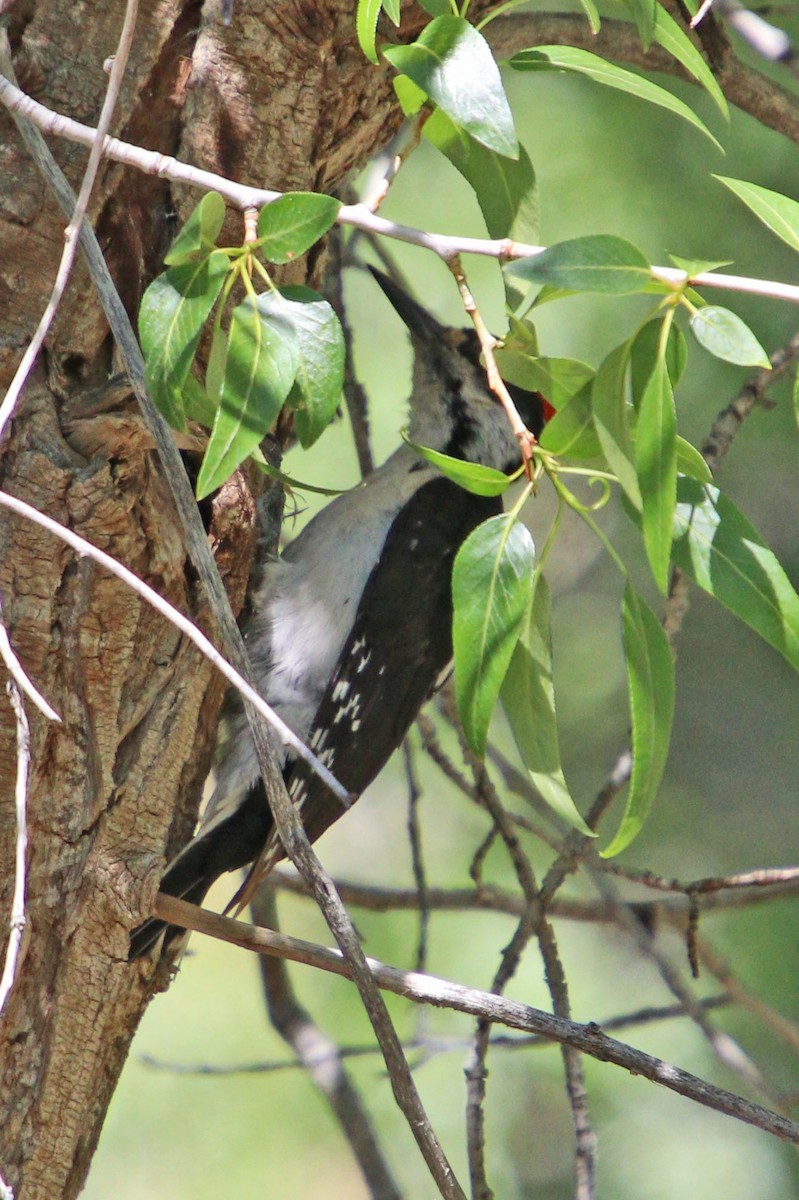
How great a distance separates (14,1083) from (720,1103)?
0.85 metres

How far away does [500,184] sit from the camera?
1.36m

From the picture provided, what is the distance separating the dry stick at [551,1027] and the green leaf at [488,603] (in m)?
0.33

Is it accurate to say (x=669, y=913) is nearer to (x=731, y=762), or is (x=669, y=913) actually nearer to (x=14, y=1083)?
(x=14, y=1083)

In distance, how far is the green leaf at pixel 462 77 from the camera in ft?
3.66

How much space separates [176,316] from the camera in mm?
1172

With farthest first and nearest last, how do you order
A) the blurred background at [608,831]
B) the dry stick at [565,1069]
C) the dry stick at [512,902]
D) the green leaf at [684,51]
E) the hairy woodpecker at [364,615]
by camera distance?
the blurred background at [608,831], the dry stick at [512,902], the hairy woodpecker at [364,615], the dry stick at [565,1069], the green leaf at [684,51]

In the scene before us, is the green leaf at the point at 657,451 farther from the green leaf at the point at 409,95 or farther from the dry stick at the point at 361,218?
the green leaf at the point at 409,95

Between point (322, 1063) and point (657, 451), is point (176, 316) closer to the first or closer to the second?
point (657, 451)

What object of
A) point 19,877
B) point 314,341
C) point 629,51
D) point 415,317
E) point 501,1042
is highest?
point 629,51

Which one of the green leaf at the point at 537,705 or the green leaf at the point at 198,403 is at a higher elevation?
the green leaf at the point at 198,403

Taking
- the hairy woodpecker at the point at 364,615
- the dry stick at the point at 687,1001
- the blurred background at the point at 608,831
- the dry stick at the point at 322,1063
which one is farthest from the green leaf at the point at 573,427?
the blurred background at the point at 608,831

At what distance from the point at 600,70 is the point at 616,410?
425 mm

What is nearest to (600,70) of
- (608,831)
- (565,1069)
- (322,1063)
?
(565,1069)

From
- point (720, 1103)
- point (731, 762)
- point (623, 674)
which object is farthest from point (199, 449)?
point (731, 762)
